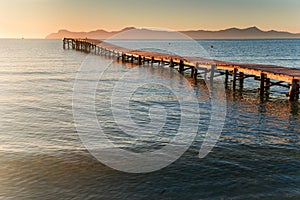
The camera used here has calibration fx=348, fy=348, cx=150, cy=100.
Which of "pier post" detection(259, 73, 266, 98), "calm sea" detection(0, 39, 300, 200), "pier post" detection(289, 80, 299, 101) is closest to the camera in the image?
"calm sea" detection(0, 39, 300, 200)

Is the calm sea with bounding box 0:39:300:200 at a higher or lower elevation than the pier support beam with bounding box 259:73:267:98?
lower

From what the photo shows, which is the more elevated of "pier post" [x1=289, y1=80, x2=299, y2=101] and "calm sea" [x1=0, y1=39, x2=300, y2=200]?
"pier post" [x1=289, y1=80, x2=299, y2=101]

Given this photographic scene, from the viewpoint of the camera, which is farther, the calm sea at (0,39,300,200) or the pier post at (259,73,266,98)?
the pier post at (259,73,266,98)

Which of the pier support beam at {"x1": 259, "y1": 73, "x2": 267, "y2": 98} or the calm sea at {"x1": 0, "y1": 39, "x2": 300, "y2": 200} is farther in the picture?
the pier support beam at {"x1": 259, "y1": 73, "x2": 267, "y2": 98}

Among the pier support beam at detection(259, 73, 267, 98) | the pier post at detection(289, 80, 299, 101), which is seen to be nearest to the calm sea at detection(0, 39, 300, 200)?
the pier post at detection(289, 80, 299, 101)

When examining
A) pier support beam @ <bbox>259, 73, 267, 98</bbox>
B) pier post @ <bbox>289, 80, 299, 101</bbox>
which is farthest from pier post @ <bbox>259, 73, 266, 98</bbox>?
pier post @ <bbox>289, 80, 299, 101</bbox>

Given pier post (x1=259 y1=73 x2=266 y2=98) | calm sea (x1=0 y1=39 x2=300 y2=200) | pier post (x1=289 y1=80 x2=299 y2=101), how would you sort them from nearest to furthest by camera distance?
calm sea (x1=0 y1=39 x2=300 y2=200)
pier post (x1=289 y1=80 x2=299 y2=101)
pier post (x1=259 y1=73 x2=266 y2=98)

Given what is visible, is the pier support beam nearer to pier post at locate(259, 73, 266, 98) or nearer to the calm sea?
pier post at locate(259, 73, 266, 98)

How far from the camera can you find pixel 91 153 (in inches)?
487

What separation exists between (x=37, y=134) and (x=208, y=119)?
327 inches

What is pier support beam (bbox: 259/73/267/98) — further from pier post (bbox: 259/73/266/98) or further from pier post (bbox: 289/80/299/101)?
pier post (bbox: 289/80/299/101)

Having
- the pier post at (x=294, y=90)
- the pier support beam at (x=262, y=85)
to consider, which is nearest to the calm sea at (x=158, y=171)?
the pier post at (x=294, y=90)

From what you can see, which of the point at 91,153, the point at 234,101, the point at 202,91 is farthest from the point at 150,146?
the point at 202,91

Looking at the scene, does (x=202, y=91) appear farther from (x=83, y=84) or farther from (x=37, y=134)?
(x=37, y=134)
